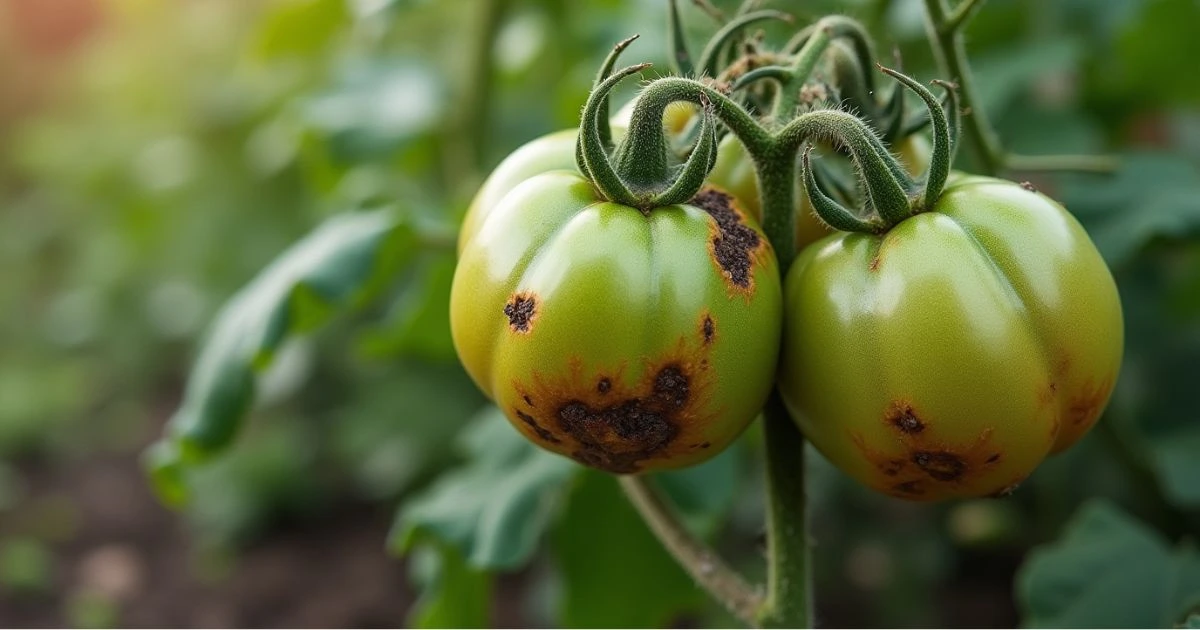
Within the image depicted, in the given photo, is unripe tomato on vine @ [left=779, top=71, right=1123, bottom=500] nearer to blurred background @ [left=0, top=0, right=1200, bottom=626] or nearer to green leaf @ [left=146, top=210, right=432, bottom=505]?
blurred background @ [left=0, top=0, right=1200, bottom=626]

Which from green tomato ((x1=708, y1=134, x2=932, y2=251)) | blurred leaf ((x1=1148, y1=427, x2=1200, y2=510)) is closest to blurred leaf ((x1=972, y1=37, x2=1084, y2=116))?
blurred leaf ((x1=1148, y1=427, x2=1200, y2=510))

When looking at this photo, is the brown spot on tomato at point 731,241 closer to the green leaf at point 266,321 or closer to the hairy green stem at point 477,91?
the green leaf at point 266,321

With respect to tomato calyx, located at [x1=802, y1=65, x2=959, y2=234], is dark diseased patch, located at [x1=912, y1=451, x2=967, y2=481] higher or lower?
lower

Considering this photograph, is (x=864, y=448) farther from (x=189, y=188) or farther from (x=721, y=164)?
(x=189, y=188)

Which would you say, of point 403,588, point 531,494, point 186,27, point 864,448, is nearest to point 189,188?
point 186,27

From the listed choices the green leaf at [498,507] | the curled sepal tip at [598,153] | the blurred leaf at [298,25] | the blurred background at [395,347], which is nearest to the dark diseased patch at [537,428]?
the curled sepal tip at [598,153]

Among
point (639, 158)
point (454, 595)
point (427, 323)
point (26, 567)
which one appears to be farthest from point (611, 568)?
point (26, 567)

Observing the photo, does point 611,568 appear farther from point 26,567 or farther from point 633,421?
point 26,567
